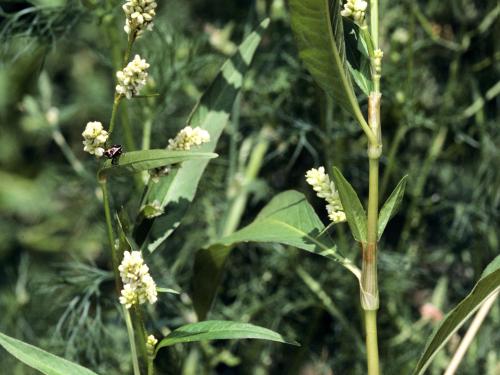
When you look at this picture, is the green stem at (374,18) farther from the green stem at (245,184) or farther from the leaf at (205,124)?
the green stem at (245,184)

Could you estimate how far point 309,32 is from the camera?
1.57 feet

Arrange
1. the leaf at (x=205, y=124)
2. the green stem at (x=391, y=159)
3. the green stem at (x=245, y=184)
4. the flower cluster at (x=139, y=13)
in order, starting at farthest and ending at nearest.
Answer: the green stem at (x=245, y=184) → the green stem at (x=391, y=159) → the leaf at (x=205, y=124) → the flower cluster at (x=139, y=13)

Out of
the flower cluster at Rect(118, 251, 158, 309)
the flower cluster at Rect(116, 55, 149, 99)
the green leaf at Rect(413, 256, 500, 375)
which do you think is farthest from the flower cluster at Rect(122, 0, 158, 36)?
the green leaf at Rect(413, 256, 500, 375)

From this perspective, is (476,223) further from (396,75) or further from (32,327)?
(32,327)

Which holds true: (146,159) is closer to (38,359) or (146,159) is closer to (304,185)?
(38,359)

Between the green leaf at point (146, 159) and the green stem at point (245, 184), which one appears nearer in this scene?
the green leaf at point (146, 159)

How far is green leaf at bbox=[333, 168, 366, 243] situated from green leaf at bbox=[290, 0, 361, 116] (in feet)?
0.13

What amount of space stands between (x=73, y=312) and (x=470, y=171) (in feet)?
1.54

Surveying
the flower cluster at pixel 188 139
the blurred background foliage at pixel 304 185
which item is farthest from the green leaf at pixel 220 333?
the blurred background foliage at pixel 304 185

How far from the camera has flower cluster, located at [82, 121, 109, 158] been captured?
18.6 inches

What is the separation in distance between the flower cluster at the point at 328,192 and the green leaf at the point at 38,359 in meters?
0.17

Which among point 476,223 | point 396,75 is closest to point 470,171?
point 476,223

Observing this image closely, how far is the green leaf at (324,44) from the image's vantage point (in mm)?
466

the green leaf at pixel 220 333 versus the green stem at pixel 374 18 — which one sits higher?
the green stem at pixel 374 18
